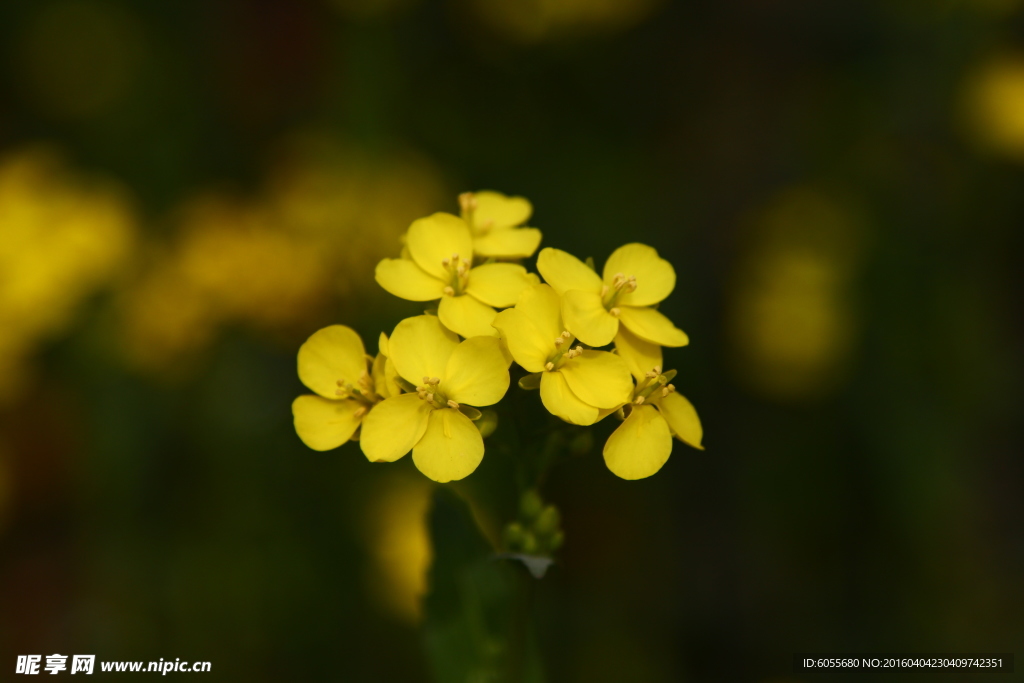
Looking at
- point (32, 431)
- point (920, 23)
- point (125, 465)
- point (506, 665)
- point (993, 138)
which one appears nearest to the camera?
point (506, 665)

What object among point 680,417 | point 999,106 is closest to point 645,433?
point 680,417

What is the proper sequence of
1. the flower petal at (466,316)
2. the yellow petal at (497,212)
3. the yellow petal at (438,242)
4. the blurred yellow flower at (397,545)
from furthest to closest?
the blurred yellow flower at (397,545), the yellow petal at (497,212), the yellow petal at (438,242), the flower petal at (466,316)

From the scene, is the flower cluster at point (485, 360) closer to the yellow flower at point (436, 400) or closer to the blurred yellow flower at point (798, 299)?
the yellow flower at point (436, 400)

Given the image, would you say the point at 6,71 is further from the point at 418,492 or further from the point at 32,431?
the point at 418,492

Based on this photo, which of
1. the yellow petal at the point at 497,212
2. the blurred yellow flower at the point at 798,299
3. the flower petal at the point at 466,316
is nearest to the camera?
the flower petal at the point at 466,316

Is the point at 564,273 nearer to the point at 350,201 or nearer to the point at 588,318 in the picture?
the point at 588,318

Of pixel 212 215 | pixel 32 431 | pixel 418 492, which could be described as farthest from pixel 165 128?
pixel 418 492

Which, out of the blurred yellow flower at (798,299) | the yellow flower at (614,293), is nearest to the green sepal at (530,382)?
the yellow flower at (614,293)
